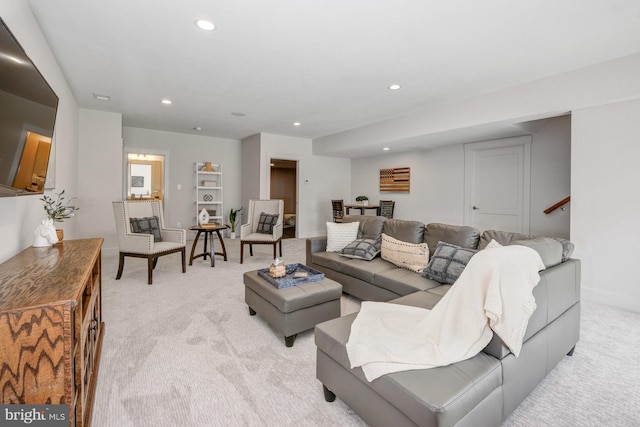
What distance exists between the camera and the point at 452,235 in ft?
9.20

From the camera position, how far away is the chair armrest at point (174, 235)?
413 cm

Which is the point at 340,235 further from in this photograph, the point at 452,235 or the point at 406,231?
the point at 452,235

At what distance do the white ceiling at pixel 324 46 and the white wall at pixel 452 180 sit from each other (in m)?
1.61

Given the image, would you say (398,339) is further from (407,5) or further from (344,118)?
(344,118)

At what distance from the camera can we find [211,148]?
6.93 m

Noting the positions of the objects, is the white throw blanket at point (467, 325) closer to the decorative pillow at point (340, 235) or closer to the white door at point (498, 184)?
the decorative pillow at point (340, 235)

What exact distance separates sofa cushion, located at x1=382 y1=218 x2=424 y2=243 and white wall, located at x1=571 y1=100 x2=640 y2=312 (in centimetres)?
175

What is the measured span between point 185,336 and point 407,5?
117 inches

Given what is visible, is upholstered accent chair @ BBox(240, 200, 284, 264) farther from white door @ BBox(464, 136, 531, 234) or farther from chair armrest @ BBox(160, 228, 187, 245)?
white door @ BBox(464, 136, 531, 234)

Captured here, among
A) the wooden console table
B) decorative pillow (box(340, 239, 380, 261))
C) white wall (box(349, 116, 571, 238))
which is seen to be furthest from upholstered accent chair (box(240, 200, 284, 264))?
the wooden console table

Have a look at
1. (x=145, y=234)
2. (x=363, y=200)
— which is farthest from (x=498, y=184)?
(x=145, y=234)

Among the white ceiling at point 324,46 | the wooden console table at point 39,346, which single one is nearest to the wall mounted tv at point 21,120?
the wooden console table at point 39,346

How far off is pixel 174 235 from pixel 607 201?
16.8 ft

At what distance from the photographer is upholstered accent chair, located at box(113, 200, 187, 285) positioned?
368 centimetres
